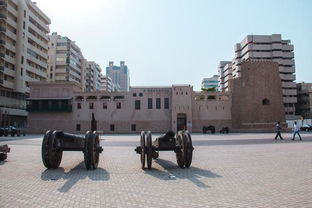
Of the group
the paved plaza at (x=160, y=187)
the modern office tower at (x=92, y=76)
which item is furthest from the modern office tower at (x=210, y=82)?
the paved plaza at (x=160, y=187)

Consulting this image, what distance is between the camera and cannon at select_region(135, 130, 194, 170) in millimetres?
8867

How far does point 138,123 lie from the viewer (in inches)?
2109

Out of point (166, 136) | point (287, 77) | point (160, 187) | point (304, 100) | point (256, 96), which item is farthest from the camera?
point (304, 100)

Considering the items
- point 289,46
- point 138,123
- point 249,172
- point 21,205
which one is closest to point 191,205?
point 21,205

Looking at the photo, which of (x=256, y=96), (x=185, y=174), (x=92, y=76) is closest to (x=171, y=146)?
(x=185, y=174)

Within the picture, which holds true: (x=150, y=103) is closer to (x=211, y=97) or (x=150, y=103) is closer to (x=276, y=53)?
(x=211, y=97)

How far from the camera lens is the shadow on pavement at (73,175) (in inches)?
284

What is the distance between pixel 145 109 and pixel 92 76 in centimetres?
6184

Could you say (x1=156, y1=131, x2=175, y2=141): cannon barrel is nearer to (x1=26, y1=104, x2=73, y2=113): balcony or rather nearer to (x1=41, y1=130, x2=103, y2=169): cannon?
(x1=41, y1=130, x2=103, y2=169): cannon

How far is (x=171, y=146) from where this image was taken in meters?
9.37

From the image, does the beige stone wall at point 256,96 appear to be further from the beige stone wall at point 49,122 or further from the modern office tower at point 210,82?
the modern office tower at point 210,82

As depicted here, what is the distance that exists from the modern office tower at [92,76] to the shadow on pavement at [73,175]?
97.1m

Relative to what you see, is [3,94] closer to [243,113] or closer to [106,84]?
[243,113]

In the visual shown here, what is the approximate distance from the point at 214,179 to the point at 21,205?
15.0 feet
